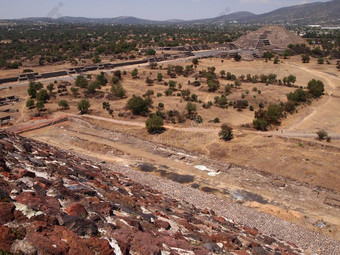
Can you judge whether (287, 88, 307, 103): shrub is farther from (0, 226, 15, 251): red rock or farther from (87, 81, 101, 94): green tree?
(0, 226, 15, 251): red rock

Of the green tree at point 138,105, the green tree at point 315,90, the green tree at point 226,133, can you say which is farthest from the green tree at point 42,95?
the green tree at point 315,90

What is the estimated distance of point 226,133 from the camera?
23.4 meters

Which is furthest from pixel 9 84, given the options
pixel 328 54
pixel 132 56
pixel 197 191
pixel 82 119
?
pixel 328 54

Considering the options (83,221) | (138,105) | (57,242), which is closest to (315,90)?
(138,105)

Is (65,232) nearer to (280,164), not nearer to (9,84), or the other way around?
(280,164)

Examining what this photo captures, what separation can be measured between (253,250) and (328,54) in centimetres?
7879

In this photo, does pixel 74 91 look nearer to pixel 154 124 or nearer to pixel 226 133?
pixel 154 124

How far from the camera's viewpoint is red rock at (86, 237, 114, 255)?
4.71 meters

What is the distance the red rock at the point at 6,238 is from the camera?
13.5ft

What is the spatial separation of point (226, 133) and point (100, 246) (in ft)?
63.8

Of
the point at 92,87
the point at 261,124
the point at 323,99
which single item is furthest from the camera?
the point at 323,99

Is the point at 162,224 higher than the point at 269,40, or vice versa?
the point at 269,40

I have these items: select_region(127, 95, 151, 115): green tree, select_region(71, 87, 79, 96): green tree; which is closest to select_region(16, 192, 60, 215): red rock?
select_region(127, 95, 151, 115): green tree

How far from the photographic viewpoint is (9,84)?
43688 mm
